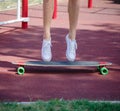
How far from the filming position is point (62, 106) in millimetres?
2781

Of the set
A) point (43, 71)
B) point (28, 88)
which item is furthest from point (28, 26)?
point (28, 88)

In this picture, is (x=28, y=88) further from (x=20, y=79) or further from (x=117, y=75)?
(x=117, y=75)

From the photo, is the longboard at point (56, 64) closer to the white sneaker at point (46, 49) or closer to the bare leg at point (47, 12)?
the white sneaker at point (46, 49)

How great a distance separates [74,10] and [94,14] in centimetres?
575

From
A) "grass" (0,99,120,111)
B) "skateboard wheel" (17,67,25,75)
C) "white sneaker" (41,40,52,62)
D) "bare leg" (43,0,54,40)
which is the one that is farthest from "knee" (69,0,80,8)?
"grass" (0,99,120,111)

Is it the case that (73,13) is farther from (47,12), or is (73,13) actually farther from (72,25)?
(47,12)

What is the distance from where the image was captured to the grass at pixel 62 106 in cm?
272

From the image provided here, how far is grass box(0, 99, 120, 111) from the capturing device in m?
2.72

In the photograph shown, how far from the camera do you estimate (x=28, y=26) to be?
721cm

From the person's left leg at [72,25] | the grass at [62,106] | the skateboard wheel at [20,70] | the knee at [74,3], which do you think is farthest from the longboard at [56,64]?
the grass at [62,106]

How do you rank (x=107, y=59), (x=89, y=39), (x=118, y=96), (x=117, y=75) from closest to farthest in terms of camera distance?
(x=118, y=96)
(x=117, y=75)
(x=107, y=59)
(x=89, y=39)

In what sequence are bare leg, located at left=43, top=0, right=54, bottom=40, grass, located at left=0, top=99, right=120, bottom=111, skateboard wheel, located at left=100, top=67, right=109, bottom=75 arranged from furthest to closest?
skateboard wheel, located at left=100, top=67, right=109, bottom=75 → bare leg, located at left=43, top=0, right=54, bottom=40 → grass, located at left=0, top=99, right=120, bottom=111

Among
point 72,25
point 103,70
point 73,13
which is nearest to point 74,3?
point 73,13

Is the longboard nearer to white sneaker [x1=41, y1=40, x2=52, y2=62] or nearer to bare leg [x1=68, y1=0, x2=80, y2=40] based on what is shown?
white sneaker [x1=41, y1=40, x2=52, y2=62]
